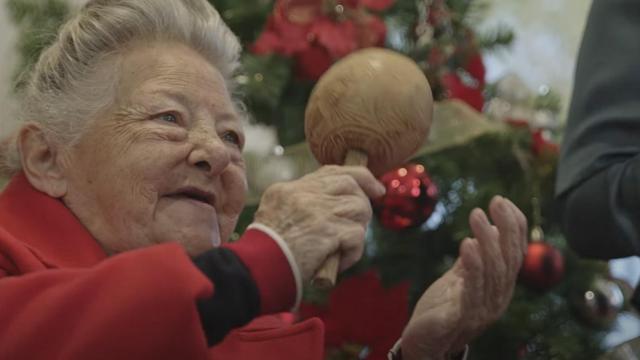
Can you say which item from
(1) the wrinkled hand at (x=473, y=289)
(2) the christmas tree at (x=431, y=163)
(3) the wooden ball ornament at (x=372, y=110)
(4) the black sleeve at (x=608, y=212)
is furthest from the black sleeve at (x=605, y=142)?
(2) the christmas tree at (x=431, y=163)

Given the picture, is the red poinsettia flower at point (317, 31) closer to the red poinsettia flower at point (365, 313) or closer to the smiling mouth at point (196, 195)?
the red poinsettia flower at point (365, 313)

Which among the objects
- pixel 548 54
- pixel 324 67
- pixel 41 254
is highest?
pixel 41 254

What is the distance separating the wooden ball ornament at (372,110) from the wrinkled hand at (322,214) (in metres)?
0.07

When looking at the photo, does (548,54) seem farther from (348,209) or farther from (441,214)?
(348,209)

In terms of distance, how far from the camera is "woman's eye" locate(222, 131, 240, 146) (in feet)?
3.94

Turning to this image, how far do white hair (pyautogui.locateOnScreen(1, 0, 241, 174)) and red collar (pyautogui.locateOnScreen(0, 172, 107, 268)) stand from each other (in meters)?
0.08

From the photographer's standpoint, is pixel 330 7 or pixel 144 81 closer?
pixel 144 81

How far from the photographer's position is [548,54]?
310 centimetres

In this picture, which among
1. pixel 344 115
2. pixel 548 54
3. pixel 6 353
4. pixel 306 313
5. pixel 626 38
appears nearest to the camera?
pixel 6 353

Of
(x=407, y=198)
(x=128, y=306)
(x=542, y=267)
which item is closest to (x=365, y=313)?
(x=407, y=198)

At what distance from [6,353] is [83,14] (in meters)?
0.52

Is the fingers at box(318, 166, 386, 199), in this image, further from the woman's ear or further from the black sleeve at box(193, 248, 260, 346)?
the woman's ear

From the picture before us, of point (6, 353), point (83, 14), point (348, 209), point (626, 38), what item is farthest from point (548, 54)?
point (6, 353)

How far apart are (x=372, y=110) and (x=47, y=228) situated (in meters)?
0.39
